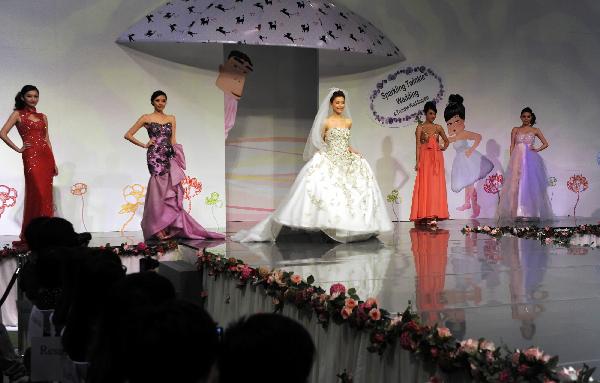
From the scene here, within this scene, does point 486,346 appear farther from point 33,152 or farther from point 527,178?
point 527,178

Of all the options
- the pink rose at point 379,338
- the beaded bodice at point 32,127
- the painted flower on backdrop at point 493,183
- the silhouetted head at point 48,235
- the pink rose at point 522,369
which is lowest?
the pink rose at point 379,338

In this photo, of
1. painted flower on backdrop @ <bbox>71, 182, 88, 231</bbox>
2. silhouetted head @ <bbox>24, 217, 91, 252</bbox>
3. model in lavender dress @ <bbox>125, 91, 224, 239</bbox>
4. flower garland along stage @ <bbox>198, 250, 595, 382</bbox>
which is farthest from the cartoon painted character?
silhouetted head @ <bbox>24, 217, 91, 252</bbox>

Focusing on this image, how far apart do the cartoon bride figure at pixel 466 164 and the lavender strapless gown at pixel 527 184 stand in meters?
1.02

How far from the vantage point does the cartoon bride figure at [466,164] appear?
10.9 meters

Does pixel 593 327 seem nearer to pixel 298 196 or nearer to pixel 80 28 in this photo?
pixel 298 196

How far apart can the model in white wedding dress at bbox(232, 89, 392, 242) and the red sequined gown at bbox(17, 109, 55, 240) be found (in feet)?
6.34

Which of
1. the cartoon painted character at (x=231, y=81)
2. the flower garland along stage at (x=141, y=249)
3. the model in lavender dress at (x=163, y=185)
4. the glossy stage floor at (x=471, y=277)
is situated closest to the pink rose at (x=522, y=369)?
the glossy stage floor at (x=471, y=277)

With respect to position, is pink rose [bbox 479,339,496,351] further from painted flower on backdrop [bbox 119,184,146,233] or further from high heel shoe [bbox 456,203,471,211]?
high heel shoe [bbox 456,203,471,211]

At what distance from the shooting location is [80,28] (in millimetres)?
8422

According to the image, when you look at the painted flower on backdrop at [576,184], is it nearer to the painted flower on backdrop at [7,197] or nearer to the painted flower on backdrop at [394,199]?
the painted flower on backdrop at [394,199]

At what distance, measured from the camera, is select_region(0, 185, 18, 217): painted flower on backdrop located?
7.95m

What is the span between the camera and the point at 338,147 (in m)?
6.90

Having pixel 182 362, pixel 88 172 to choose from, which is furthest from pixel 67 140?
pixel 182 362

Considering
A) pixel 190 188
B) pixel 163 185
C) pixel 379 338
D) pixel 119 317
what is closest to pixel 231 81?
pixel 190 188
